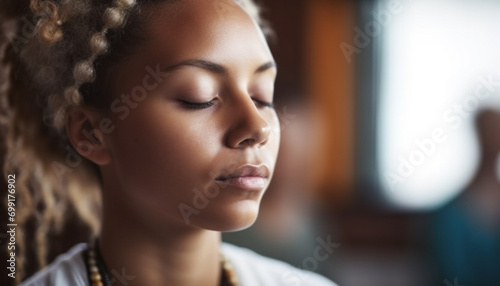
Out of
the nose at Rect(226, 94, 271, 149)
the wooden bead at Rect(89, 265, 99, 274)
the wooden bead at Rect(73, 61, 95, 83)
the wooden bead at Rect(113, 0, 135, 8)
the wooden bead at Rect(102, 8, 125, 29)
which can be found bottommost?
the wooden bead at Rect(89, 265, 99, 274)

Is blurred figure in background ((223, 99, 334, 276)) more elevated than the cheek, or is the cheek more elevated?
the cheek

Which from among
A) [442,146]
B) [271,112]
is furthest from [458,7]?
[271,112]

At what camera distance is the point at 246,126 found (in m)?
0.46

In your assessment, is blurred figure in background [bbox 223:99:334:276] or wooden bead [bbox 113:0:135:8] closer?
wooden bead [bbox 113:0:135:8]

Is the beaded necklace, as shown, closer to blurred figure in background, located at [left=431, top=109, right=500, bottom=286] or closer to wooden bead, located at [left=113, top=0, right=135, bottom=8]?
wooden bead, located at [left=113, top=0, right=135, bottom=8]

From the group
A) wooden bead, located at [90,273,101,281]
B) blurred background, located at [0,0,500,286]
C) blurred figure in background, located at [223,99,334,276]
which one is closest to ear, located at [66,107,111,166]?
wooden bead, located at [90,273,101,281]

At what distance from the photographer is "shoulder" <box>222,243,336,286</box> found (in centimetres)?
59

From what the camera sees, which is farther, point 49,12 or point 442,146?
point 442,146

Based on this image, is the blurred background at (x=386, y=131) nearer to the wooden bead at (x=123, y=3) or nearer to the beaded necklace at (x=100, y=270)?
the beaded necklace at (x=100, y=270)

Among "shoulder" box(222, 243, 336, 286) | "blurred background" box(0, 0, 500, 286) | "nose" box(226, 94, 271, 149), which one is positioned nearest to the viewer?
"nose" box(226, 94, 271, 149)

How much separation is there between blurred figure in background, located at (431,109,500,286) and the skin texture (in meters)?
0.74

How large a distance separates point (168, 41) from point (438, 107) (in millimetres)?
1148

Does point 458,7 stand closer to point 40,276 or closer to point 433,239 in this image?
point 433,239

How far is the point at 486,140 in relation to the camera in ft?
4.12
